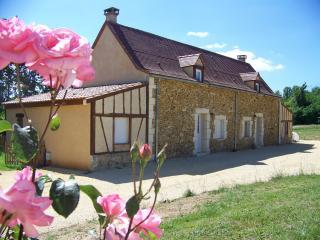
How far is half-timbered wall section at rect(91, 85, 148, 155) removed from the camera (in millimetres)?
12117

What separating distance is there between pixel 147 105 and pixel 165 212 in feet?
25.0

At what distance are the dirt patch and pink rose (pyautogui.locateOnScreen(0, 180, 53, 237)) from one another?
12.0ft

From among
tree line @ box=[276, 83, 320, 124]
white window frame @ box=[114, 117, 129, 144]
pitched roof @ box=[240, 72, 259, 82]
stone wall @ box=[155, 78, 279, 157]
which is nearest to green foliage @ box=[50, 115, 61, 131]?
white window frame @ box=[114, 117, 129, 144]

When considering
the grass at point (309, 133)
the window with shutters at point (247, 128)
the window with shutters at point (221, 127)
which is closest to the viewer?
the window with shutters at point (221, 127)

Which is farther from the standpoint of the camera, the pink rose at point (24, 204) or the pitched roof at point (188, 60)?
the pitched roof at point (188, 60)

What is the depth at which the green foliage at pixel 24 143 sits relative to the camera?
89cm

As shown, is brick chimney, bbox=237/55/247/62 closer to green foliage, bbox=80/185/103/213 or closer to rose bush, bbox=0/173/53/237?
green foliage, bbox=80/185/103/213

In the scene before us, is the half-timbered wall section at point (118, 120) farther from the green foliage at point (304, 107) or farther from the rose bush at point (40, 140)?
the green foliage at point (304, 107)

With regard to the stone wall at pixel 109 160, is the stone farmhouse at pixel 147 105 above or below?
above

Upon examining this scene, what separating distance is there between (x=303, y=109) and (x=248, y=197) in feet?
144

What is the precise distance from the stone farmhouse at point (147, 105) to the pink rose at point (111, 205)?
10293mm

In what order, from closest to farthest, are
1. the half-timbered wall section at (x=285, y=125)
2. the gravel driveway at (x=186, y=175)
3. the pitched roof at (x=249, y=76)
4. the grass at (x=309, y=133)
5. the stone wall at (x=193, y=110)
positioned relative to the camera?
the gravel driveway at (x=186, y=175) → the stone wall at (x=193, y=110) → the pitched roof at (x=249, y=76) → the half-timbered wall section at (x=285, y=125) → the grass at (x=309, y=133)

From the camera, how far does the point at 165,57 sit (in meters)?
16.8

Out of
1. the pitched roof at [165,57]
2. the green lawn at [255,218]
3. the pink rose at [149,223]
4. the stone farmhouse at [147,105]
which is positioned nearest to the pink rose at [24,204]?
the pink rose at [149,223]
